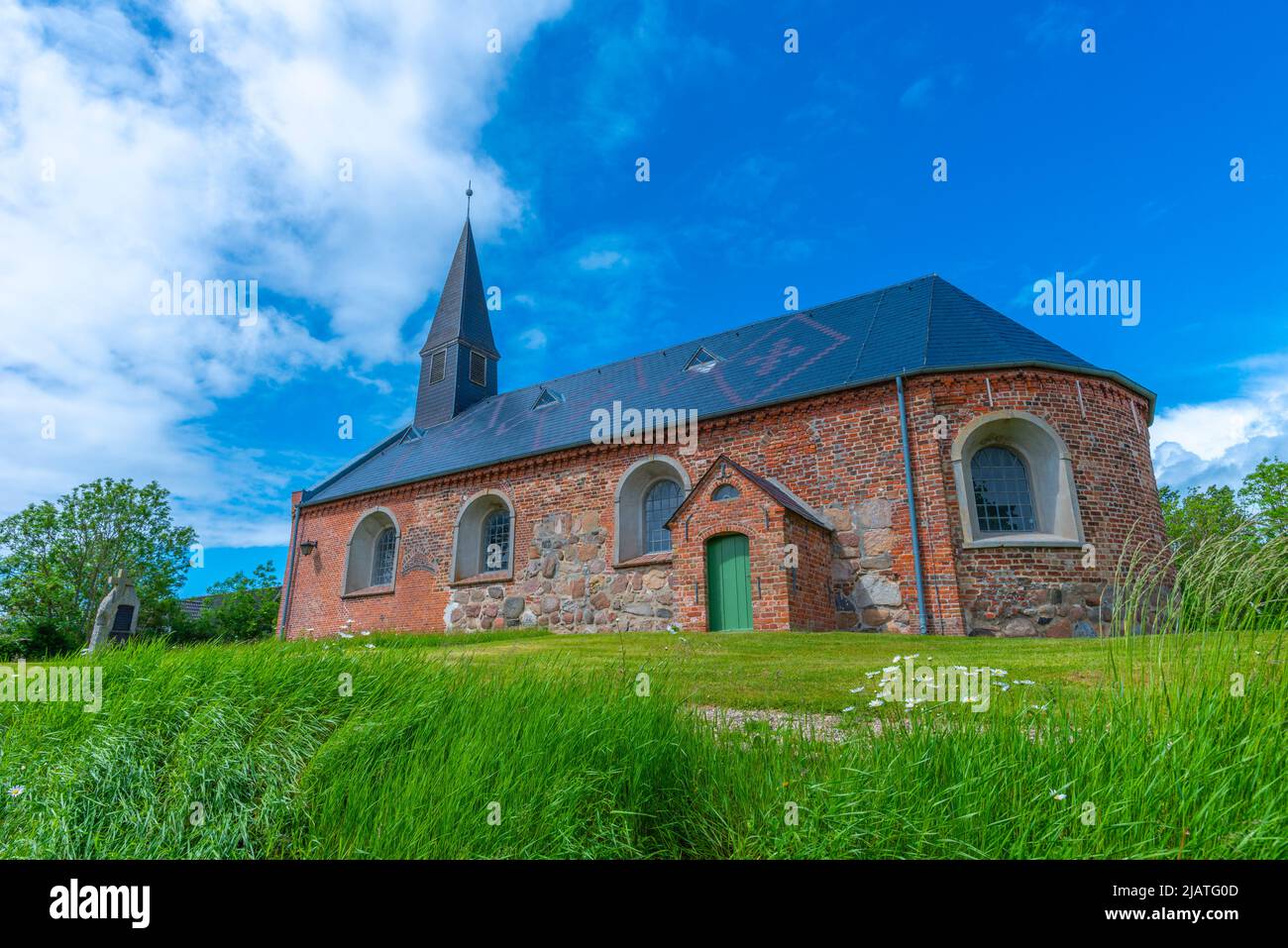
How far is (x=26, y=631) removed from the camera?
1595cm

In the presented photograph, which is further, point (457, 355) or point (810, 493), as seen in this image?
point (457, 355)

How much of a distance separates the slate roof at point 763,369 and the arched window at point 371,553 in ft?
3.81

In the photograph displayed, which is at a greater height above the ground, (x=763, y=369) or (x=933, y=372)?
(x=763, y=369)

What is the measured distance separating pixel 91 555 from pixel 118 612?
53.9 feet

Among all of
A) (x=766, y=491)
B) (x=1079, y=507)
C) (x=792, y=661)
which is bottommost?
(x=792, y=661)

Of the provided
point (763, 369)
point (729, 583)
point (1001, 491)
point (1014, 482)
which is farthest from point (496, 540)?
point (1014, 482)


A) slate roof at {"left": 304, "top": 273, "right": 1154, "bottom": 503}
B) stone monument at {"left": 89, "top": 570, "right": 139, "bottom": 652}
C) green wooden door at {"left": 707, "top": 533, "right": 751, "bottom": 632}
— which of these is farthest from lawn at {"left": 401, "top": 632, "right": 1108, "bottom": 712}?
stone monument at {"left": 89, "top": 570, "right": 139, "bottom": 652}

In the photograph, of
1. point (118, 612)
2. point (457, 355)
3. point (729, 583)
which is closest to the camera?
point (729, 583)

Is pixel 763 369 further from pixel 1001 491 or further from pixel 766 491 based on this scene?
pixel 1001 491

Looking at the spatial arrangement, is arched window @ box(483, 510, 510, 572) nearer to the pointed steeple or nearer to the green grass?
the pointed steeple

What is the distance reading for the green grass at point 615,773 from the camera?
9.30ft

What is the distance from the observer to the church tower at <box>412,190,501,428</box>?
26438mm

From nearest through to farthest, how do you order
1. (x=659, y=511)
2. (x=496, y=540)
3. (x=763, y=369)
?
(x=659, y=511), (x=763, y=369), (x=496, y=540)

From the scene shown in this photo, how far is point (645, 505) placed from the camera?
1681 centimetres
